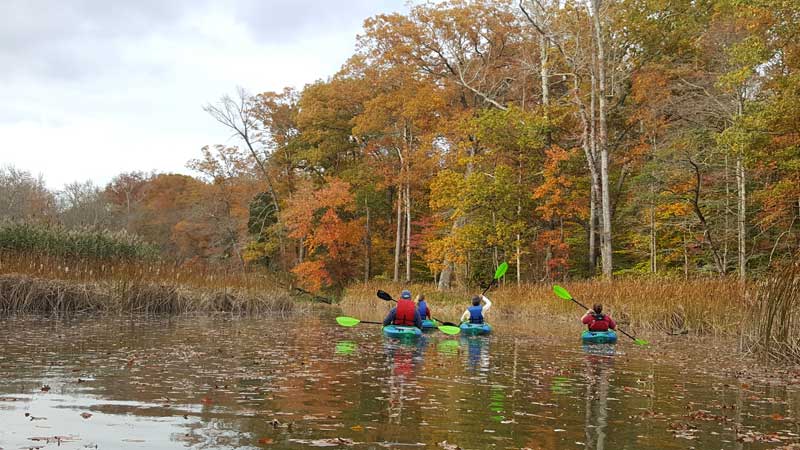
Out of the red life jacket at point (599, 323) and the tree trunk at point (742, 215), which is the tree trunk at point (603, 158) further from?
the red life jacket at point (599, 323)

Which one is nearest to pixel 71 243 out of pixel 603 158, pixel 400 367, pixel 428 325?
pixel 428 325

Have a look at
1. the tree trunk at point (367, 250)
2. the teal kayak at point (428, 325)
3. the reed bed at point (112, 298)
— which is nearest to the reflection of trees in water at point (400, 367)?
the teal kayak at point (428, 325)

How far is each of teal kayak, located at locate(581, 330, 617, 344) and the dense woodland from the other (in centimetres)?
893

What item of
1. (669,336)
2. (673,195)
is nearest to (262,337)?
(669,336)

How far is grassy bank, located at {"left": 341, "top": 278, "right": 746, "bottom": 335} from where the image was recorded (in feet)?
55.2

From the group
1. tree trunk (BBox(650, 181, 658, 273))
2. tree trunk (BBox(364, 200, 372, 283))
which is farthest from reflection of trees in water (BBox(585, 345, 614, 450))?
tree trunk (BBox(364, 200, 372, 283))

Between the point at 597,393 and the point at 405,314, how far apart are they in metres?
7.58

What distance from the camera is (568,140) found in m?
32.9

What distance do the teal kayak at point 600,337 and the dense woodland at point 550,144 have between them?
8.93m

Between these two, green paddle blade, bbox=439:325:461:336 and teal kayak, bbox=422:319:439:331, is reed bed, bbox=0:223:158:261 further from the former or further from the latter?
green paddle blade, bbox=439:325:461:336

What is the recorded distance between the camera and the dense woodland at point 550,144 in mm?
24312

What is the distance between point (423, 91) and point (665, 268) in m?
14.0

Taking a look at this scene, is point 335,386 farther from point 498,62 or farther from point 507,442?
point 498,62

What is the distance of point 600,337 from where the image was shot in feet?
49.6
